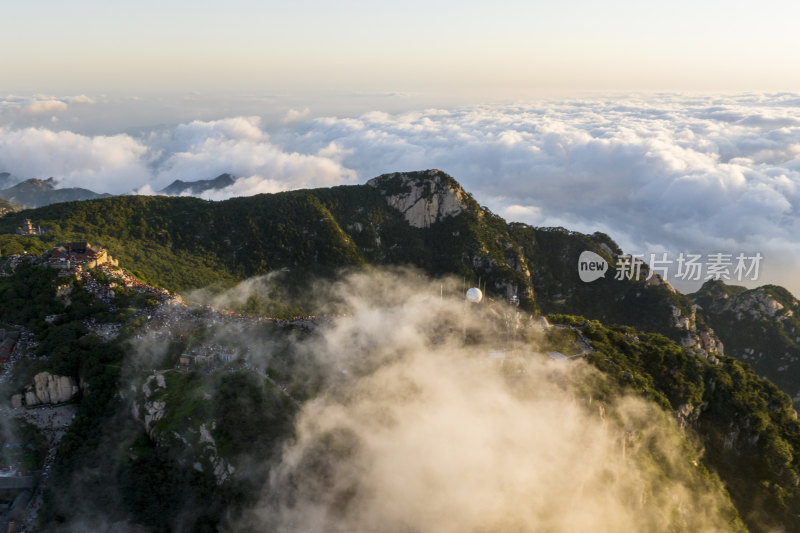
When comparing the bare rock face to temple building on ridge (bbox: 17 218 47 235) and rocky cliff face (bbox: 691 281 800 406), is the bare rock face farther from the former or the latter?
temple building on ridge (bbox: 17 218 47 235)

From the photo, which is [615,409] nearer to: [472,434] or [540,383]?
[540,383]

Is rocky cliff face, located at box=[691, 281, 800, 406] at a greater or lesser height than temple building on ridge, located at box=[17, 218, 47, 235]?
lesser

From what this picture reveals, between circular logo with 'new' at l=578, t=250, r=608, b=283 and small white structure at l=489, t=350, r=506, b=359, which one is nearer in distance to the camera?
small white structure at l=489, t=350, r=506, b=359

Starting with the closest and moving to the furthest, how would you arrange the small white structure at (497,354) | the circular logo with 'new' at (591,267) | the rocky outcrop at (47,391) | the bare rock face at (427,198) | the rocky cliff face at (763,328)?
the rocky outcrop at (47,391), the small white structure at (497,354), the rocky cliff face at (763,328), the circular logo with 'new' at (591,267), the bare rock face at (427,198)

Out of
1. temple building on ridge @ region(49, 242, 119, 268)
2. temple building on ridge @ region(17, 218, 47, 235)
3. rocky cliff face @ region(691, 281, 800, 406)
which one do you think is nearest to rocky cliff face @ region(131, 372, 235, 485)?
temple building on ridge @ region(49, 242, 119, 268)

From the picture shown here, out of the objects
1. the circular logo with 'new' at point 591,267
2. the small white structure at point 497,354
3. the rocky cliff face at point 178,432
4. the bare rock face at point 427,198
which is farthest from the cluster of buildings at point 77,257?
the circular logo with 'new' at point 591,267

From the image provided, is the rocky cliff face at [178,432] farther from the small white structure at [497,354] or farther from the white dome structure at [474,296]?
the white dome structure at [474,296]
